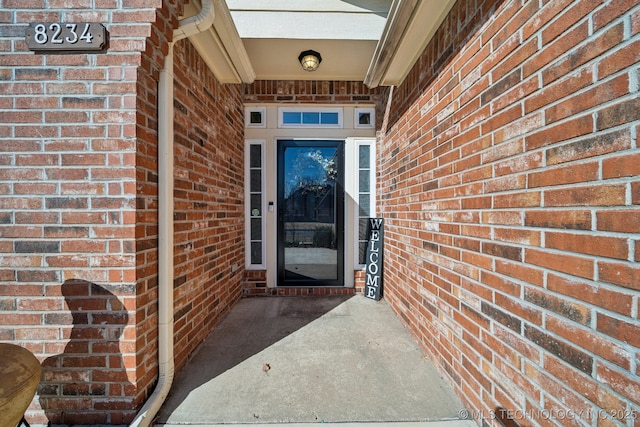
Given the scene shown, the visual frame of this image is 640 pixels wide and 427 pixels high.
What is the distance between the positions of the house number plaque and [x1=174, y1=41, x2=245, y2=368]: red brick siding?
1.66 ft

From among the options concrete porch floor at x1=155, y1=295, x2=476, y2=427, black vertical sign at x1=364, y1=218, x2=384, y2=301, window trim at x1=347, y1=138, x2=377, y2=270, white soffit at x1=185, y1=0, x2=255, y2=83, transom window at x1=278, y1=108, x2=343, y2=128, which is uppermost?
white soffit at x1=185, y1=0, x2=255, y2=83

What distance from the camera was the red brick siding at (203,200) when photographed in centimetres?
193

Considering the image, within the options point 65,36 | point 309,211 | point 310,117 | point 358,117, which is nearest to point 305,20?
point 310,117

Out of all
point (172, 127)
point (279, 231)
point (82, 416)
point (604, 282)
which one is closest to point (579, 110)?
point (604, 282)

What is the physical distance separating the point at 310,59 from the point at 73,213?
2.62 meters

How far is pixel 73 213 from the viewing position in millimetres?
1443

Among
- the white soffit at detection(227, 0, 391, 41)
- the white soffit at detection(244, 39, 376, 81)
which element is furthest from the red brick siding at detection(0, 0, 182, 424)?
the white soffit at detection(244, 39, 376, 81)

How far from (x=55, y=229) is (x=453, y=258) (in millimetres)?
2428

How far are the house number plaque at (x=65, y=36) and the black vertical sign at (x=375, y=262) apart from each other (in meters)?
3.05

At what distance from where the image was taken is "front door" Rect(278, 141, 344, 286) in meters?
3.61

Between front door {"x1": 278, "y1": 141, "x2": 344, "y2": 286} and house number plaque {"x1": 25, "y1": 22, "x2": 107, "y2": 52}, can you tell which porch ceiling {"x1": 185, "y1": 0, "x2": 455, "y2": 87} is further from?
front door {"x1": 278, "y1": 141, "x2": 344, "y2": 286}

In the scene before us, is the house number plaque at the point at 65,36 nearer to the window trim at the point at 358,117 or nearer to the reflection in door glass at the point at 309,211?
the reflection in door glass at the point at 309,211

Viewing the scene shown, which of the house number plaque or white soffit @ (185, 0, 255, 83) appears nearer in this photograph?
the house number plaque

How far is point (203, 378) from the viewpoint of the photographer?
182cm
